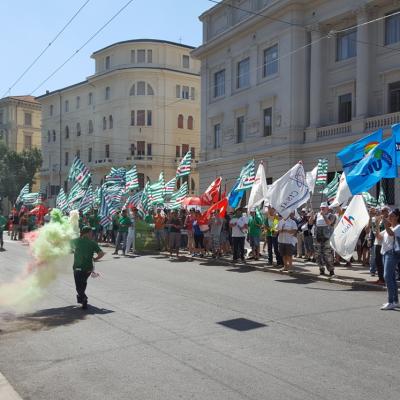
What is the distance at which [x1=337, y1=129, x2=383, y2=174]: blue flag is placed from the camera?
39.9 ft

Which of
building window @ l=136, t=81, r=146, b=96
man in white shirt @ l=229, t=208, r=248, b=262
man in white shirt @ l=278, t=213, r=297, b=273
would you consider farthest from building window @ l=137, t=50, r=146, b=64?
man in white shirt @ l=278, t=213, r=297, b=273

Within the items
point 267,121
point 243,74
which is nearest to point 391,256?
point 267,121

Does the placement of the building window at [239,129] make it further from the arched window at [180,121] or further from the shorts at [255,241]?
the arched window at [180,121]


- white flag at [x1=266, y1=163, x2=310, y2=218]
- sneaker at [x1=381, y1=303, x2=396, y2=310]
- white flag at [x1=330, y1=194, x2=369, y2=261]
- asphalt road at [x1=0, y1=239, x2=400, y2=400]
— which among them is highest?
white flag at [x1=266, y1=163, x2=310, y2=218]

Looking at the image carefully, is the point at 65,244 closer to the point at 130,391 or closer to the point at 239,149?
the point at 130,391

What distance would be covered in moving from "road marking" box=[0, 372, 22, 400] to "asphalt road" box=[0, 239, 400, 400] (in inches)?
3.6

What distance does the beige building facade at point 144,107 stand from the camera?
55.8 meters

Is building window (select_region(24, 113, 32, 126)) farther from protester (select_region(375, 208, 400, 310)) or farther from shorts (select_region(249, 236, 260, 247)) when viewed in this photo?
protester (select_region(375, 208, 400, 310))

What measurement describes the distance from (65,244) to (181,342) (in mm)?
3863

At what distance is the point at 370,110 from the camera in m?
27.8

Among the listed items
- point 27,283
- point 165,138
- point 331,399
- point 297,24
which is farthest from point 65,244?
point 165,138

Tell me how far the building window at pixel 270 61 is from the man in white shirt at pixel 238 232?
17.9m

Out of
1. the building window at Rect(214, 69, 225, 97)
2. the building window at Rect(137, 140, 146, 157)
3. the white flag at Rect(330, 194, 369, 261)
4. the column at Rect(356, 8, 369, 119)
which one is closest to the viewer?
the white flag at Rect(330, 194, 369, 261)

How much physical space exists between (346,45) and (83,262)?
80.7ft
